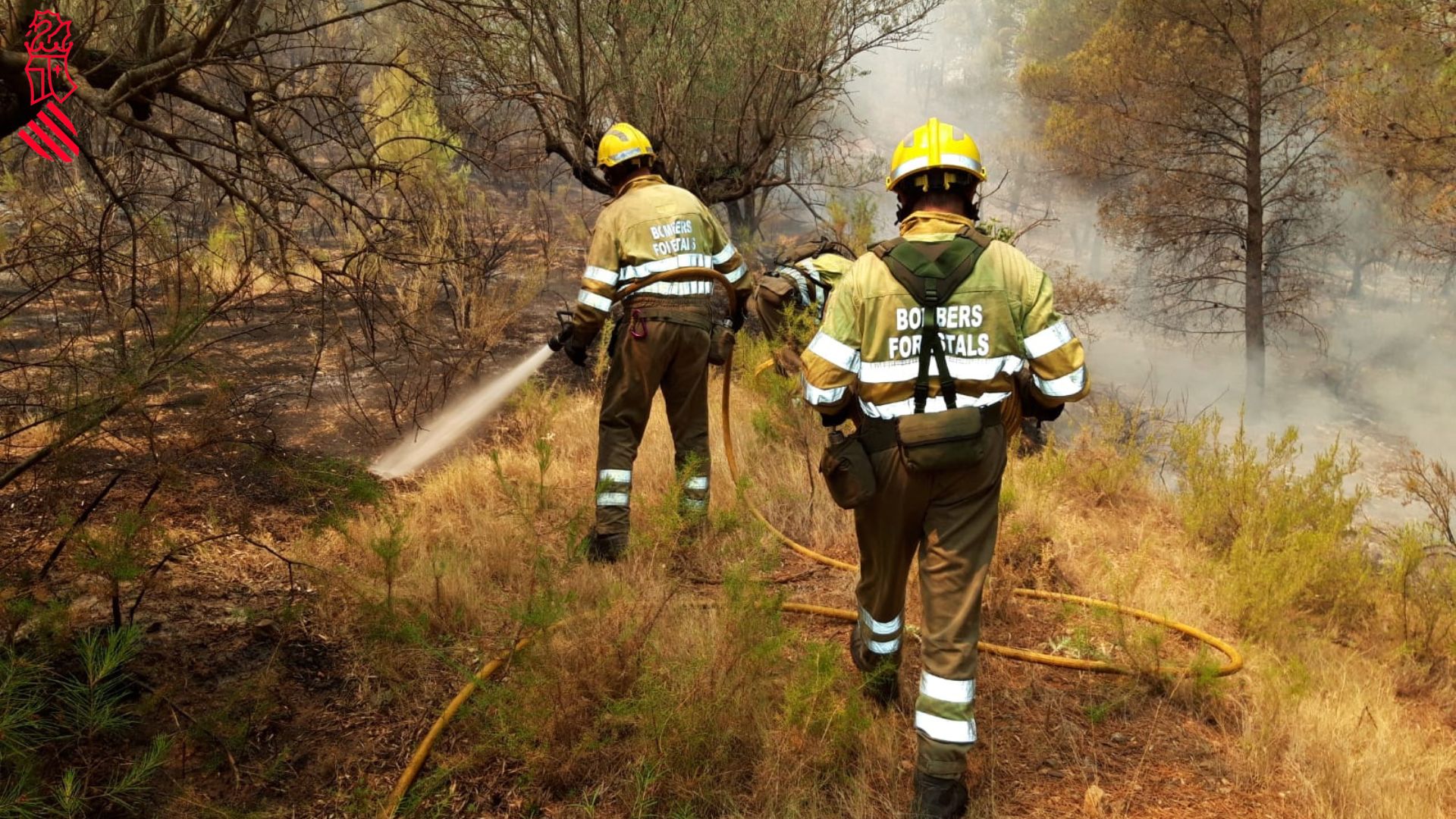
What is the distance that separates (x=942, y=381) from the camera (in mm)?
2574

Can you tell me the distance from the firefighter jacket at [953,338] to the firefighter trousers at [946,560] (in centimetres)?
17

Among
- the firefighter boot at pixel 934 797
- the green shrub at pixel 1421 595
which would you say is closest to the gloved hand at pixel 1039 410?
the firefighter boot at pixel 934 797

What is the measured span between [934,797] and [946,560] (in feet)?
2.19

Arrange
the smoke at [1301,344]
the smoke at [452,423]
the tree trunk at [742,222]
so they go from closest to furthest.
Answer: the smoke at [452,423]
the tree trunk at [742,222]
the smoke at [1301,344]

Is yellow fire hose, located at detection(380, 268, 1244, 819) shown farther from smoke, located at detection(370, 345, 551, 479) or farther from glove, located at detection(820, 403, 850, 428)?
smoke, located at detection(370, 345, 551, 479)

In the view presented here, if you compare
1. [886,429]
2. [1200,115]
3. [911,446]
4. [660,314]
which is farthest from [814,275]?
[1200,115]

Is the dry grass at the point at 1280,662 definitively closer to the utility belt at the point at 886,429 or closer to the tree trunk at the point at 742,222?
the utility belt at the point at 886,429

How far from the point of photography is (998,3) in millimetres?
45094

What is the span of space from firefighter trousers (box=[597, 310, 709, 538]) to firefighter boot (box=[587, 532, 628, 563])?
2cm

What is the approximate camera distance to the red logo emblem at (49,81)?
219 cm

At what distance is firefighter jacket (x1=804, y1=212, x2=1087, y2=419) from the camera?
8.30 feet

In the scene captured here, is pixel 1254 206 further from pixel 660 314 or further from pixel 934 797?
pixel 934 797

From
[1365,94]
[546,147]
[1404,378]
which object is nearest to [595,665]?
[546,147]

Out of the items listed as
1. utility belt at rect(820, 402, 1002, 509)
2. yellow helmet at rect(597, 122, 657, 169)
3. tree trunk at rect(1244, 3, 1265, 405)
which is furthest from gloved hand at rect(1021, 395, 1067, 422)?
tree trunk at rect(1244, 3, 1265, 405)
